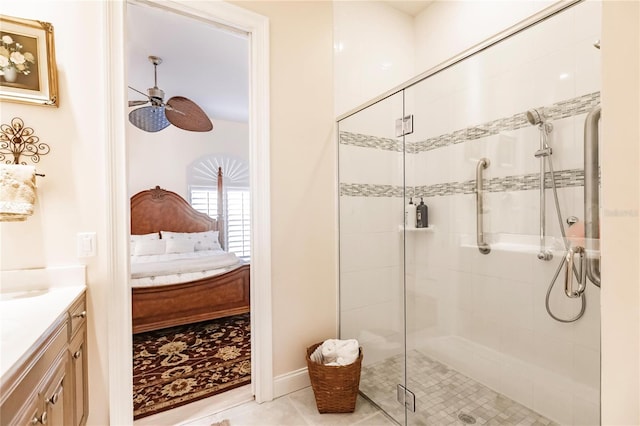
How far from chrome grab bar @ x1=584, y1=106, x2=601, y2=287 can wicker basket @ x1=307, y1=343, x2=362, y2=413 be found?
1302 mm

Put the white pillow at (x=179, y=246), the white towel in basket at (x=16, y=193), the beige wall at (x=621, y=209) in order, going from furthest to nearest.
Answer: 1. the white pillow at (x=179, y=246)
2. the white towel in basket at (x=16, y=193)
3. the beige wall at (x=621, y=209)

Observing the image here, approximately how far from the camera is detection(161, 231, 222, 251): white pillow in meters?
4.75

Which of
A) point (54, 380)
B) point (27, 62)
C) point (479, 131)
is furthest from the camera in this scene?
point (479, 131)

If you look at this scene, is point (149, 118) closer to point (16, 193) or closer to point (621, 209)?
point (16, 193)

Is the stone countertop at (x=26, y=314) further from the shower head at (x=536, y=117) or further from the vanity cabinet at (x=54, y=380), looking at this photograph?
the shower head at (x=536, y=117)

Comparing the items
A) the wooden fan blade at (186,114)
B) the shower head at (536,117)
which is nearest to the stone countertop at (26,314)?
the wooden fan blade at (186,114)

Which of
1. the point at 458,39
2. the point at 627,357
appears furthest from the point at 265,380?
the point at 458,39

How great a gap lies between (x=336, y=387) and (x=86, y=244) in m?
1.55

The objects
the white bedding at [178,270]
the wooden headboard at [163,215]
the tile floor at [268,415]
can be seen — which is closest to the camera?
the tile floor at [268,415]

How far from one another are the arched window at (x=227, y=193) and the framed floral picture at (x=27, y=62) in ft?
12.8

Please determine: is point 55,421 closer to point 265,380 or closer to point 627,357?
point 265,380

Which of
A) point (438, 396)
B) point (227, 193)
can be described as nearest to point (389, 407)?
point (438, 396)

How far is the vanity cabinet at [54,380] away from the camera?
77 cm

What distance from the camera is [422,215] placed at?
2182mm
